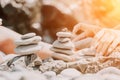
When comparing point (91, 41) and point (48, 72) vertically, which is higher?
point (91, 41)

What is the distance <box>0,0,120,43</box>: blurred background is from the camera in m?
2.21

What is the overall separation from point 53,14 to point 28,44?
0.73 meters

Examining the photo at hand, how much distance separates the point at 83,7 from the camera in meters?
2.34

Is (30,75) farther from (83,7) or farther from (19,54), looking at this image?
(83,7)

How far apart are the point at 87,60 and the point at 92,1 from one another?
0.86m

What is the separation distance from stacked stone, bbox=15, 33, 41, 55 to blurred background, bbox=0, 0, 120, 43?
26.9 inches

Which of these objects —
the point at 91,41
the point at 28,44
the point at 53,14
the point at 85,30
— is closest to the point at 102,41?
the point at 91,41

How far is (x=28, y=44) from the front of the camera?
1.54 meters

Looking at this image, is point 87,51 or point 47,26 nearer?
point 87,51

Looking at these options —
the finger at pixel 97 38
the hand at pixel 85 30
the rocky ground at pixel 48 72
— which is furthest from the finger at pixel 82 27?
the rocky ground at pixel 48 72

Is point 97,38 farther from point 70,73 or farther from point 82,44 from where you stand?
point 70,73

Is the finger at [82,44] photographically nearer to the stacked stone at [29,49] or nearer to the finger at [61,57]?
the finger at [61,57]

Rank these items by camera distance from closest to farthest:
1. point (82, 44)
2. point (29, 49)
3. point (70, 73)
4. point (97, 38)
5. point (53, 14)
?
point (70, 73) → point (29, 49) → point (97, 38) → point (82, 44) → point (53, 14)

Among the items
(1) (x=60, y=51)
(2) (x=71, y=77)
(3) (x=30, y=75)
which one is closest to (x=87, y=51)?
(1) (x=60, y=51)
